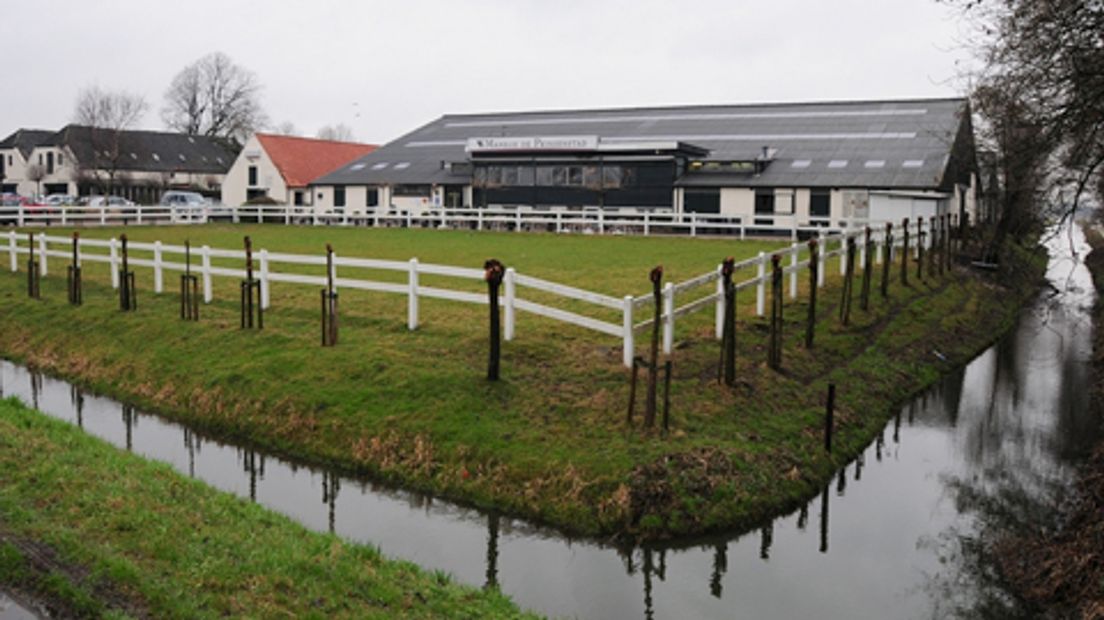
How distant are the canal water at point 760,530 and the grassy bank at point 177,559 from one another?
3.78ft

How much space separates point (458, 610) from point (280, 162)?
181 ft

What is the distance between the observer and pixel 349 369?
14117 millimetres

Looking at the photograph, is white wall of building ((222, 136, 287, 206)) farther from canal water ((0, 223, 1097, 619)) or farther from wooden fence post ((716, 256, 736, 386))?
wooden fence post ((716, 256, 736, 386))

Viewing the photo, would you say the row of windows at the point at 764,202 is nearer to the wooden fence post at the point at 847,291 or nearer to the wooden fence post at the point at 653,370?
the wooden fence post at the point at 847,291

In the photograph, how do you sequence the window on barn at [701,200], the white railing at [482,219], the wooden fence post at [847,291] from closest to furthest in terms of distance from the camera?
1. the wooden fence post at [847,291]
2. the white railing at [482,219]
3. the window on barn at [701,200]

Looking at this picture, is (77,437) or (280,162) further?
(280,162)

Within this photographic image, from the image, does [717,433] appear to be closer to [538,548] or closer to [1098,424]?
[538,548]

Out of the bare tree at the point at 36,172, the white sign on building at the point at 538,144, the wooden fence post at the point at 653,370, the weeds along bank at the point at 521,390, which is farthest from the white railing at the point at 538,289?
the bare tree at the point at 36,172

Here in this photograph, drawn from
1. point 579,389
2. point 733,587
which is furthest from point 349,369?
point 733,587

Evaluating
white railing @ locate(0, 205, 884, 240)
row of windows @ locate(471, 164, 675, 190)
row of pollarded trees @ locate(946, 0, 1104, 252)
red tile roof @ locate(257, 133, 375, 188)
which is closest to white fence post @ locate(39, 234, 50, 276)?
white railing @ locate(0, 205, 884, 240)

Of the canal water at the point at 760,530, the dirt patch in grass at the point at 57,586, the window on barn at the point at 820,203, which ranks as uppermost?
the window on barn at the point at 820,203

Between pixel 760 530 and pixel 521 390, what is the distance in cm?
369

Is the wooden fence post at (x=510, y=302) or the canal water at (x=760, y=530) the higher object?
the wooden fence post at (x=510, y=302)

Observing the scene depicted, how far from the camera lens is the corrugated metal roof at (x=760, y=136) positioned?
4134 cm
